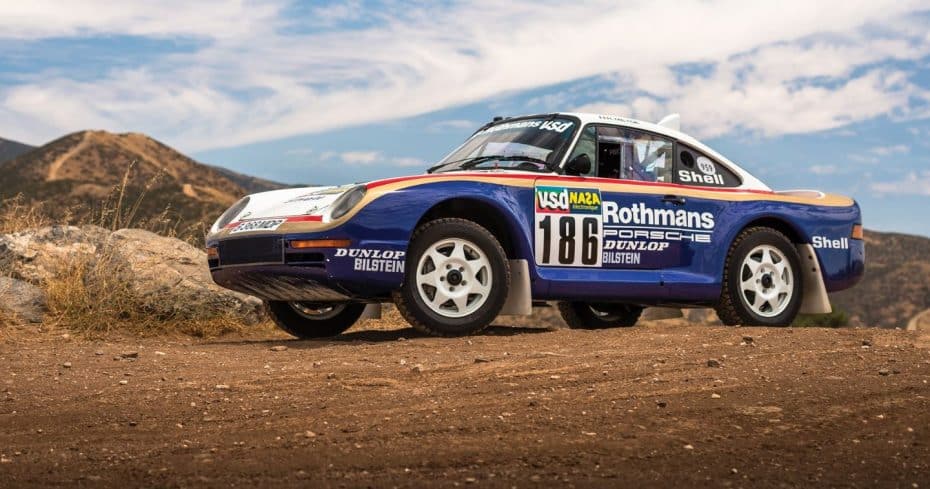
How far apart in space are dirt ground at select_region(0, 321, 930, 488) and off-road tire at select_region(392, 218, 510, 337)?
225 millimetres

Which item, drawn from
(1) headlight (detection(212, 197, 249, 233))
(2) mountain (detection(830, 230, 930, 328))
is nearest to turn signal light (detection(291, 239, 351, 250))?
(1) headlight (detection(212, 197, 249, 233))

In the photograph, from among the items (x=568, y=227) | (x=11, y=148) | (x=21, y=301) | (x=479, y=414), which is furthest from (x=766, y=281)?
(x=11, y=148)

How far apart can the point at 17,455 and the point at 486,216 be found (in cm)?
424

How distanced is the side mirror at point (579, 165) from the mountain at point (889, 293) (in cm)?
4272

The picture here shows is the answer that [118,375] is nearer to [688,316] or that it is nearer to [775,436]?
[775,436]

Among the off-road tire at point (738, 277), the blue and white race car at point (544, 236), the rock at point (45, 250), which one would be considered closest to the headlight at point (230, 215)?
the blue and white race car at point (544, 236)

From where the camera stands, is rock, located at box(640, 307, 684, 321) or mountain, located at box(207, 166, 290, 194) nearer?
rock, located at box(640, 307, 684, 321)

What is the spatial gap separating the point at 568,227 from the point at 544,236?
21 centimetres

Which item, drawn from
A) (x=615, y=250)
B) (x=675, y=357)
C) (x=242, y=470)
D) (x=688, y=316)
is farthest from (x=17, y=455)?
(x=688, y=316)

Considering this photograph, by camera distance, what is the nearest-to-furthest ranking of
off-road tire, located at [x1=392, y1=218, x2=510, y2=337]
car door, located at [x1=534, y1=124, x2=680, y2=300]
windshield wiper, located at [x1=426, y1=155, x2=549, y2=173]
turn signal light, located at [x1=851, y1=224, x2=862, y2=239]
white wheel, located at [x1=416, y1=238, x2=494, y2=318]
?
off-road tire, located at [x1=392, y1=218, x2=510, y2=337]
white wheel, located at [x1=416, y1=238, x2=494, y2=318]
car door, located at [x1=534, y1=124, x2=680, y2=300]
windshield wiper, located at [x1=426, y1=155, x2=549, y2=173]
turn signal light, located at [x1=851, y1=224, x2=862, y2=239]

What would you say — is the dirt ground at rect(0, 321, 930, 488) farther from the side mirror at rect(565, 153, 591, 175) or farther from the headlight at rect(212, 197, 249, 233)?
the side mirror at rect(565, 153, 591, 175)

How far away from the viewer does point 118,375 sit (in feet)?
23.4

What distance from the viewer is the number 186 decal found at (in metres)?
8.73

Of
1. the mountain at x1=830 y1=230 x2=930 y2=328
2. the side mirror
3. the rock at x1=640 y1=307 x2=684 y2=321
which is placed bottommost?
the mountain at x1=830 y1=230 x2=930 y2=328
